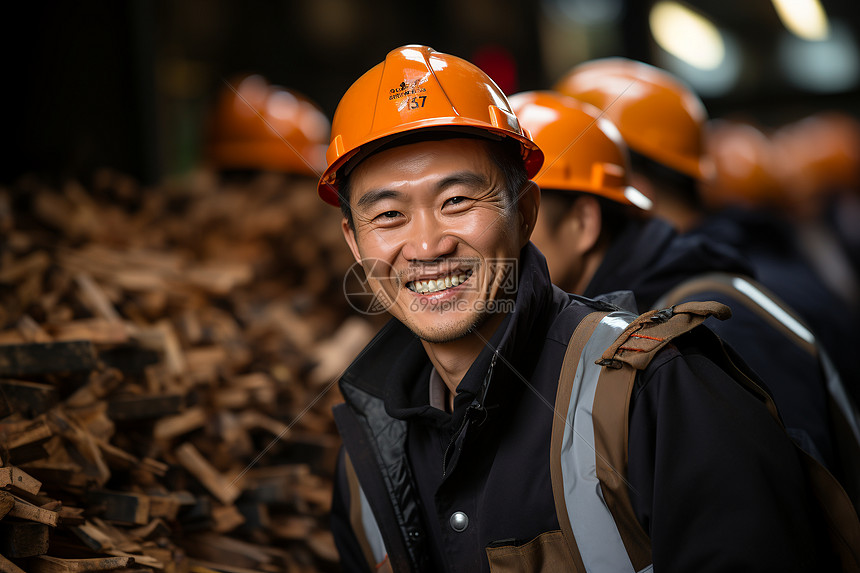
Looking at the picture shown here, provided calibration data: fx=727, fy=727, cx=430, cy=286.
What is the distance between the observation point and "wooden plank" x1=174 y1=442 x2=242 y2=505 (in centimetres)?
308

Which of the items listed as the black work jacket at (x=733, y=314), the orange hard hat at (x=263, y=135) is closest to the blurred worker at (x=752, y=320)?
the black work jacket at (x=733, y=314)

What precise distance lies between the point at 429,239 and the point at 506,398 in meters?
0.47

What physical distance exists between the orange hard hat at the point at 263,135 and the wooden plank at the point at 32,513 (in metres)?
4.67

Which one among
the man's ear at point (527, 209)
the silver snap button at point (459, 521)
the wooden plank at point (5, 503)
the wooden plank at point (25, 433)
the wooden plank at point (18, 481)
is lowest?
the silver snap button at point (459, 521)

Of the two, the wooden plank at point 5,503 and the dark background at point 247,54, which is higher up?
the dark background at point 247,54

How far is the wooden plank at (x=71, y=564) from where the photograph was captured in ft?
6.73

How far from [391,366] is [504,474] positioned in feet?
1.83

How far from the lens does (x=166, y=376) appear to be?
134 inches

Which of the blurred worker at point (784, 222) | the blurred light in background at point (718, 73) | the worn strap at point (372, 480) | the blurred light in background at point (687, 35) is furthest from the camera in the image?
the blurred light in background at point (718, 73)

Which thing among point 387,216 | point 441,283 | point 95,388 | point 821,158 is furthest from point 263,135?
point 821,158

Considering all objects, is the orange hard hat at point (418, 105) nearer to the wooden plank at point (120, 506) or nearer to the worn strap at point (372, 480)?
the worn strap at point (372, 480)

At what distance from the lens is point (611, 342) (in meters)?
1.81

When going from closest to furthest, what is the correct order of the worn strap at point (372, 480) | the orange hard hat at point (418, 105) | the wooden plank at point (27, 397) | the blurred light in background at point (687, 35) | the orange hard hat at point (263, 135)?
the orange hard hat at point (418, 105) → the worn strap at point (372, 480) → the wooden plank at point (27, 397) → the orange hard hat at point (263, 135) → the blurred light in background at point (687, 35)

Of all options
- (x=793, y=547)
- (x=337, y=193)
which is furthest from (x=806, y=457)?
(x=337, y=193)
